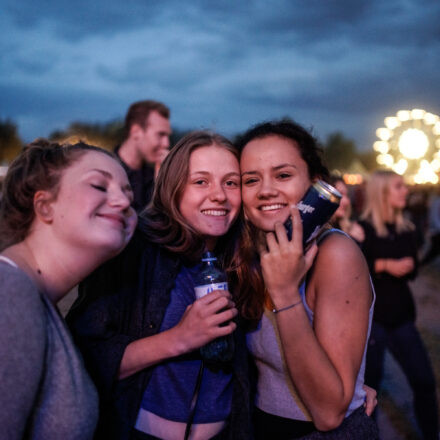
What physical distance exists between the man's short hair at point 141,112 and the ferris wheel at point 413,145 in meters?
9.17

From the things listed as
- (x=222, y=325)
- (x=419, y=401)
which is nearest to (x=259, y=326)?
(x=222, y=325)

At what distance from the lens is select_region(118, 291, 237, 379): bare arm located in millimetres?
1596

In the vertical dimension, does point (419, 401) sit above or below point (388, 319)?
below

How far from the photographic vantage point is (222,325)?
173 cm

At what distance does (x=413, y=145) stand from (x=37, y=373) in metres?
13.0

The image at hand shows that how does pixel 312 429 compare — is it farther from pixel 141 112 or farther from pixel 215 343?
pixel 141 112

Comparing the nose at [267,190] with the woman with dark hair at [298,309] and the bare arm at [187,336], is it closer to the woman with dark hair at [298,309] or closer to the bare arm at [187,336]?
the woman with dark hair at [298,309]

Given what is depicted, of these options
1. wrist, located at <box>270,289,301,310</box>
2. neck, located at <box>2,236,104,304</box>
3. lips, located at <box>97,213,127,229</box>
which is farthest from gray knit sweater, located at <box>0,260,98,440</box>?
wrist, located at <box>270,289,301,310</box>

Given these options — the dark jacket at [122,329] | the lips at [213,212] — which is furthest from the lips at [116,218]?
the lips at [213,212]

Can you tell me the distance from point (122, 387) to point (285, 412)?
29.5 inches

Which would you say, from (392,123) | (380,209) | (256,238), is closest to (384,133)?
(392,123)

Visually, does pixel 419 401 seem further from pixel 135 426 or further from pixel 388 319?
pixel 135 426

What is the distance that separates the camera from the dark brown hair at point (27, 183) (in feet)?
5.04

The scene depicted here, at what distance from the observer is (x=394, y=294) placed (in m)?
3.81
